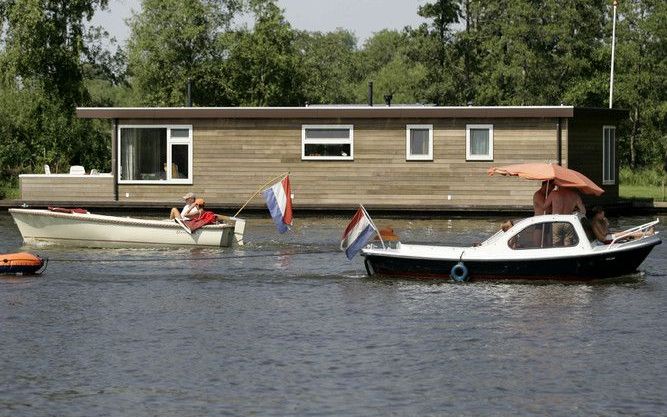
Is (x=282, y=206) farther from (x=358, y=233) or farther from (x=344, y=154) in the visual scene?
(x=344, y=154)

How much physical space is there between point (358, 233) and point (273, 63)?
186 ft

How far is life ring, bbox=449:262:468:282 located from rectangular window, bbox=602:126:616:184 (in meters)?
20.6

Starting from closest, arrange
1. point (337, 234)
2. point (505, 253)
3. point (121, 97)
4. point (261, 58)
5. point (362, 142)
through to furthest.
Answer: point (505, 253), point (337, 234), point (362, 142), point (261, 58), point (121, 97)

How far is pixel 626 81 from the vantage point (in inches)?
3054

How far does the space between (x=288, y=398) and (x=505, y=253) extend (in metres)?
10.2

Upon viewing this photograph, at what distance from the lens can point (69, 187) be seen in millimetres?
48031

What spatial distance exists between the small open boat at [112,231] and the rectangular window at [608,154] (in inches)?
639

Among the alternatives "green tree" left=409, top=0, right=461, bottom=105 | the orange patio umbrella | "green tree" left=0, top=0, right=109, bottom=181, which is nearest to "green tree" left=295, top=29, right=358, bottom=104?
"green tree" left=409, top=0, right=461, bottom=105

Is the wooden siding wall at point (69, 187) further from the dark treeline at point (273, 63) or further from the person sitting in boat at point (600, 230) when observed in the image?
the person sitting in boat at point (600, 230)

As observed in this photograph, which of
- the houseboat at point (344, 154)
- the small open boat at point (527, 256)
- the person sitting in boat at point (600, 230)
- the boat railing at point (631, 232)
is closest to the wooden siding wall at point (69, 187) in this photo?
the houseboat at point (344, 154)

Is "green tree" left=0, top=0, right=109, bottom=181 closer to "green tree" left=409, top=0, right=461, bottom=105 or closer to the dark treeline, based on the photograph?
the dark treeline

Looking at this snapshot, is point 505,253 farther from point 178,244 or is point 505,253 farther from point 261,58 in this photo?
point 261,58

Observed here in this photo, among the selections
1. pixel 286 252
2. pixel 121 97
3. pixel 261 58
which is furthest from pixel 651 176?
pixel 121 97

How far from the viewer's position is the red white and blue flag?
2853 cm
